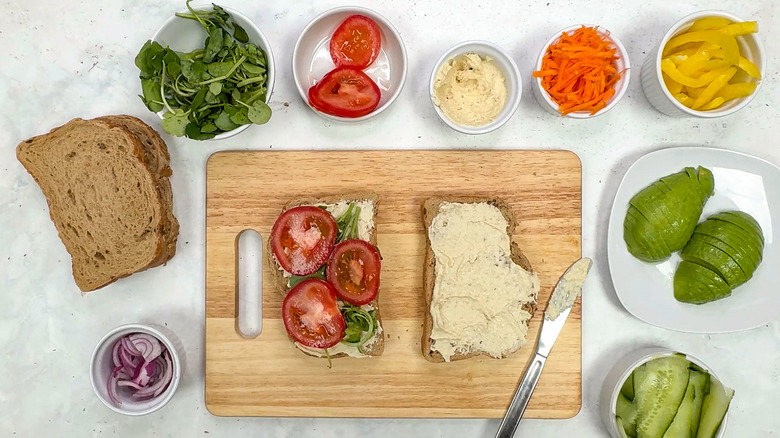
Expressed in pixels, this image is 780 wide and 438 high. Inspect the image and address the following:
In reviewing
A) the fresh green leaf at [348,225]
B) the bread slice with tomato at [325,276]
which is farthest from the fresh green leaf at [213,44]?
the fresh green leaf at [348,225]

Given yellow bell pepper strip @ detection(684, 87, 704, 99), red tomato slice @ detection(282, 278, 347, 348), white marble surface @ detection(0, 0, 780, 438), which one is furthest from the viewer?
white marble surface @ detection(0, 0, 780, 438)

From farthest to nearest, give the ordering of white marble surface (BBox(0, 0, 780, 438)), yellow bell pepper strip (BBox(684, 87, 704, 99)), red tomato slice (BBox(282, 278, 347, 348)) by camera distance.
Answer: white marble surface (BBox(0, 0, 780, 438))
yellow bell pepper strip (BBox(684, 87, 704, 99))
red tomato slice (BBox(282, 278, 347, 348))

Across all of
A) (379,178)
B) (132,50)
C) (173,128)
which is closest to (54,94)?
(132,50)

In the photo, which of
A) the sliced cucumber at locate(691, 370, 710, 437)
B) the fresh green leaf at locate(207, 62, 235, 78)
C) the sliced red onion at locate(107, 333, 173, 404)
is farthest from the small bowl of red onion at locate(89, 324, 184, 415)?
the sliced cucumber at locate(691, 370, 710, 437)

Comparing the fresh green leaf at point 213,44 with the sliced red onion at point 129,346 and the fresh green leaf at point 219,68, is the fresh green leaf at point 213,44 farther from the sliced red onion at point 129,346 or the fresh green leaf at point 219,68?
the sliced red onion at point 129,346

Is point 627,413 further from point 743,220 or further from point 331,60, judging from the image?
point 331,60

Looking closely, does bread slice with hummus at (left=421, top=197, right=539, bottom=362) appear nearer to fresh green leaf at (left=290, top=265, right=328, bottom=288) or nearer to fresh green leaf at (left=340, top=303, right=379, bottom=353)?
fresh green leaf at (left=340, top=303, right=379, bottom=353)
